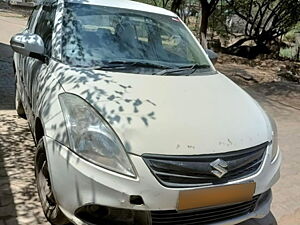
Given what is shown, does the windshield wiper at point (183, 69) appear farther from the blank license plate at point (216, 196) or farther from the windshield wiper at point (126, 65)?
the blank license plate at point (216, 196)

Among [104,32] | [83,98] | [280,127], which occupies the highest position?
[104,32]

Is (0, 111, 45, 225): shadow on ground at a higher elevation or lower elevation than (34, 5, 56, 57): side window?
lower

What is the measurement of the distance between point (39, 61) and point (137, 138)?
5.01 ft

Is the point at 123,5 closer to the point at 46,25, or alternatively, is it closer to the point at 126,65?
the point at 46,25

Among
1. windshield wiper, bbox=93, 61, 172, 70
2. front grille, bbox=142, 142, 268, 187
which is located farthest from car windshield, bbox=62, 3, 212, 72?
front grille, bbox=142, 142, 268, 187

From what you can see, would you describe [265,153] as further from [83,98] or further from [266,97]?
[266,97]

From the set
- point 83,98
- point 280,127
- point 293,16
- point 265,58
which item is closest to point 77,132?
point 83,98

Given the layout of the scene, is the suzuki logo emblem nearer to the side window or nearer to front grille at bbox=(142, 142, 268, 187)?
front grille at bbox=(142, 142, 268, 187)

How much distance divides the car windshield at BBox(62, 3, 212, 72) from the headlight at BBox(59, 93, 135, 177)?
0.68 metres

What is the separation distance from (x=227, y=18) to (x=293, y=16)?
108 inches

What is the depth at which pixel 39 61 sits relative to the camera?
3242 mm

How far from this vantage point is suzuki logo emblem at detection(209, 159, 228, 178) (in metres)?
2.20

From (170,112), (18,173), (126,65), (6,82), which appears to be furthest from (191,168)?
(6,82)

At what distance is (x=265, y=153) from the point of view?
8.23 feet
